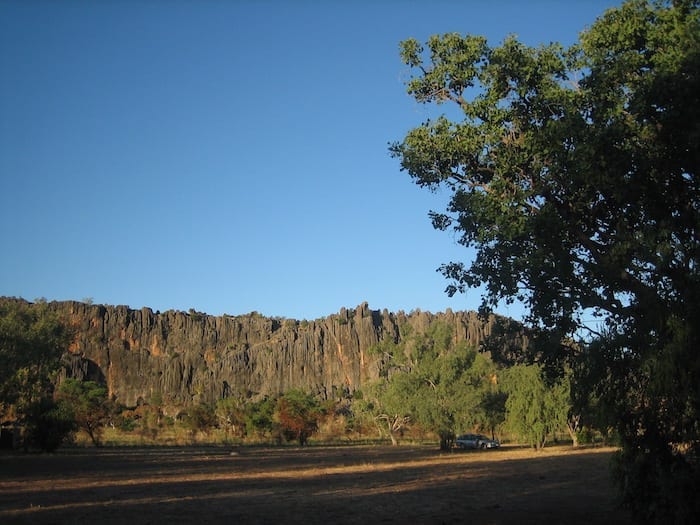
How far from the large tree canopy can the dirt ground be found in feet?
15.7

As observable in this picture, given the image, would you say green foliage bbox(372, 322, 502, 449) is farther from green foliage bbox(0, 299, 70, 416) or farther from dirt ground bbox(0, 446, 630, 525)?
green foliage bbox(0, 299, 70, 416)

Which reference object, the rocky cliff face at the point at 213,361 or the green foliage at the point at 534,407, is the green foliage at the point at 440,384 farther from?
the rocky cliff face at the point at 213,361

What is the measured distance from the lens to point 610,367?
1264 centimetres

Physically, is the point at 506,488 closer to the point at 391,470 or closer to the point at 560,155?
the point at 391,470

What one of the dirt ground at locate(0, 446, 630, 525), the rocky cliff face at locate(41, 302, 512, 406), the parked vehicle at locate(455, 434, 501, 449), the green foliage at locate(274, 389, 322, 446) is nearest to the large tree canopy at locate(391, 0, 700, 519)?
the dirt ground at locate(0, 446, 630, 525)

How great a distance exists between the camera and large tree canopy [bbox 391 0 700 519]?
39.1ft

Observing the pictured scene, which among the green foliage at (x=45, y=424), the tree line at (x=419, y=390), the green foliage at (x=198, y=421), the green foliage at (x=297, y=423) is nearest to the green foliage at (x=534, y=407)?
the tree line at (x=419, y=390)

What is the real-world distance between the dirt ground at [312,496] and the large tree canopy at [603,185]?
15.7 feet

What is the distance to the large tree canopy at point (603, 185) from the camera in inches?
469

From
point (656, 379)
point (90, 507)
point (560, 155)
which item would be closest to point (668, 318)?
point (656, 379)

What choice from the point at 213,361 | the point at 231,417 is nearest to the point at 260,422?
the point at 231,417

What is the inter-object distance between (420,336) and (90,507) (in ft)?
149

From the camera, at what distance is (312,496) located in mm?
21891

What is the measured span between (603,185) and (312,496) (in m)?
14.2
